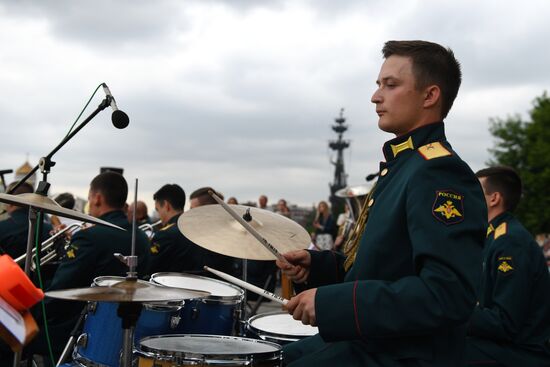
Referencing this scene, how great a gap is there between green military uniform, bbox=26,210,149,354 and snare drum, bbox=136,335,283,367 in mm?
1894

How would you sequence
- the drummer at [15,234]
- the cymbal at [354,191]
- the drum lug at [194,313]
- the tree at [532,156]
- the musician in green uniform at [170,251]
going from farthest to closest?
the tree at [532,156]
the cymbal at [354,191]
the musician in green uniform at [170,251]
the drummer at [15,234]
the drum lug at [194,313]

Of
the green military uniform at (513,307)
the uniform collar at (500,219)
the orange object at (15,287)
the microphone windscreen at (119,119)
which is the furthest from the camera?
the uniform collar at (500,219)

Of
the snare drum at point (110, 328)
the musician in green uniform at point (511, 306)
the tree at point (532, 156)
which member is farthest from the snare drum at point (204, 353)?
the tree at point (532, 156)

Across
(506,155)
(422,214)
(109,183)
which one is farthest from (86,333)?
(506,155)

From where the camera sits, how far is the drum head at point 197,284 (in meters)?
4.69

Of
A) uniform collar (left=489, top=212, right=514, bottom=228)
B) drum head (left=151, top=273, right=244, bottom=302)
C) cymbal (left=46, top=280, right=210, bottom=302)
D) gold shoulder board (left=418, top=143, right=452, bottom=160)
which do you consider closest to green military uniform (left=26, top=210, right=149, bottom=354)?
drum head (left=151, top=273, right=244, bottom=302)

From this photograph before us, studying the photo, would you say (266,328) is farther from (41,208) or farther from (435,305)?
(435,305)

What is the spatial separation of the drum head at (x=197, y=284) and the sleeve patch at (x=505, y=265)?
67.9 inches

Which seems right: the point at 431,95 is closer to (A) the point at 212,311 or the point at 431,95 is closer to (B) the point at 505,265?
(B) the point at 505,265

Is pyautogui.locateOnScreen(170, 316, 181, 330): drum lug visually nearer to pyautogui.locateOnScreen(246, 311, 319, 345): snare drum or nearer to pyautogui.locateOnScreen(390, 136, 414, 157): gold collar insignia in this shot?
pyautogui.locateOnScreen(246, 311, 319, 345): snare drum

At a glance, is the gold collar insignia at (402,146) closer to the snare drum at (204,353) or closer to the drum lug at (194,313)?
the snare drum at (204,353)

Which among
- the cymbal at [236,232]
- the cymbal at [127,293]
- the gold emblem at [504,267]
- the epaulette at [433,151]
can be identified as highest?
the epaulette at [433,151]

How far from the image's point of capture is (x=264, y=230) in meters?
4.50

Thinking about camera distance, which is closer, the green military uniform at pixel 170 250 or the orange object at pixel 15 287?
the orange object at pixel 15 287
